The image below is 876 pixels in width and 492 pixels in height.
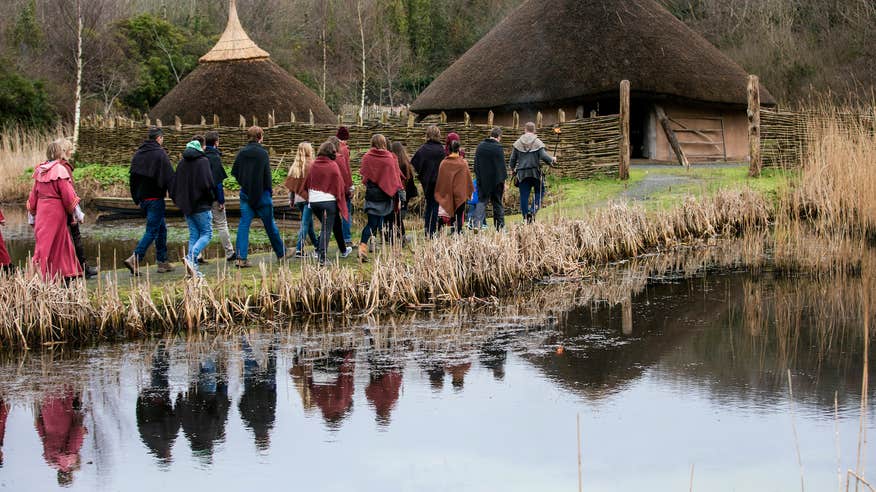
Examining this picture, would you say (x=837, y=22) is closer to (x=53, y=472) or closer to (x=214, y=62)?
(x=214, y=62)

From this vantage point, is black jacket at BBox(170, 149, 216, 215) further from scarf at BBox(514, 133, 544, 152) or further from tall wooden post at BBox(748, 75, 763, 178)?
tall wooden post at BBox(748, 75, 763, 178)

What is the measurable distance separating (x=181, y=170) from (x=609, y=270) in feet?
17.7

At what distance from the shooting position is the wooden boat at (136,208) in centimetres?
2289

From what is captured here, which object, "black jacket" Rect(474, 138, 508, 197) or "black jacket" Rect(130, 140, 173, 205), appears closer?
"black jacket" Rect(130, 140, 173, 205)

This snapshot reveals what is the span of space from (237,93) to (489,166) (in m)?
18.1

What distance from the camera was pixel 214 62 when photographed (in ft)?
108

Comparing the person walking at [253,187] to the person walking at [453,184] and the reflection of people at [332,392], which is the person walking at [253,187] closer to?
the person walking at [453,184]

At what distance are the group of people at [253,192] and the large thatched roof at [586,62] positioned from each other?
10.6 m

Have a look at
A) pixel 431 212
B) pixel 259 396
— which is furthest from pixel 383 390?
pixel 431 212

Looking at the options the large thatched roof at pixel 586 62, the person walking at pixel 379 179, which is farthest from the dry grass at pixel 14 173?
the person walking at pixel 379 179

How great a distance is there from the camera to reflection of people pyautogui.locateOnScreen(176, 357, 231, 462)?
7238 millimetres

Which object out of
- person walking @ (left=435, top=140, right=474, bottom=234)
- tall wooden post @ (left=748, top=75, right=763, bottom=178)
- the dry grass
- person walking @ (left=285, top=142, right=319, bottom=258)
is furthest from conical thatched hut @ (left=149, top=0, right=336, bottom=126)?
person walking @ (left=285, top=142, right=319, bottom=258)

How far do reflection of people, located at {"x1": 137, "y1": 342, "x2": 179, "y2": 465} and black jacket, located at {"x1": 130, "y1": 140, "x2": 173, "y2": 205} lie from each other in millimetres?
3552

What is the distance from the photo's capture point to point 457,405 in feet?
26.1
